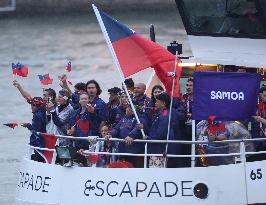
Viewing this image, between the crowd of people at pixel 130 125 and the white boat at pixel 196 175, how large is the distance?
16.7 inches

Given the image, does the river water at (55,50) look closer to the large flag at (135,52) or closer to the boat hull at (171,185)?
the large flag at (135,52)

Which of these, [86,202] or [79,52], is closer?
[86,202]

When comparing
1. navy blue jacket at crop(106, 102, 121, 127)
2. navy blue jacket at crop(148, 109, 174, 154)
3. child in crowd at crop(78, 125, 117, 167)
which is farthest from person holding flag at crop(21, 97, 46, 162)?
navy blue jacket at crop(148, 109, 174, 154)

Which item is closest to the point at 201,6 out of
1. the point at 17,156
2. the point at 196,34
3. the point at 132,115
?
the point at 196,34

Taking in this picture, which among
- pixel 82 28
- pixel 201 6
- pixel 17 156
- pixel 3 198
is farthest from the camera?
pixel 82 28

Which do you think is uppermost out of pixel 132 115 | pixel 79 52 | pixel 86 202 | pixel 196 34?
pixel 79 52

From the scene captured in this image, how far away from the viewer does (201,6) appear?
2584 centimetres

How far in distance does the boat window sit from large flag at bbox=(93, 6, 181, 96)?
1.24m

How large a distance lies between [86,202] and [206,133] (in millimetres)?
2566

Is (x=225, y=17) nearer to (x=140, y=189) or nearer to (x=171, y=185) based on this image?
(x=171, y=185)

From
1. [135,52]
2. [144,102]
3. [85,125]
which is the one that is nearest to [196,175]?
[144,102]

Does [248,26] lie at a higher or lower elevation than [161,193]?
higher

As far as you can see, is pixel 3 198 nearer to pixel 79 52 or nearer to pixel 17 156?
pixel 17 156

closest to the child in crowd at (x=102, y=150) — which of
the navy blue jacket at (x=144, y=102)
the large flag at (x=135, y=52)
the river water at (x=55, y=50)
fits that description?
the navy blue jacket at (x=144, y=102)
